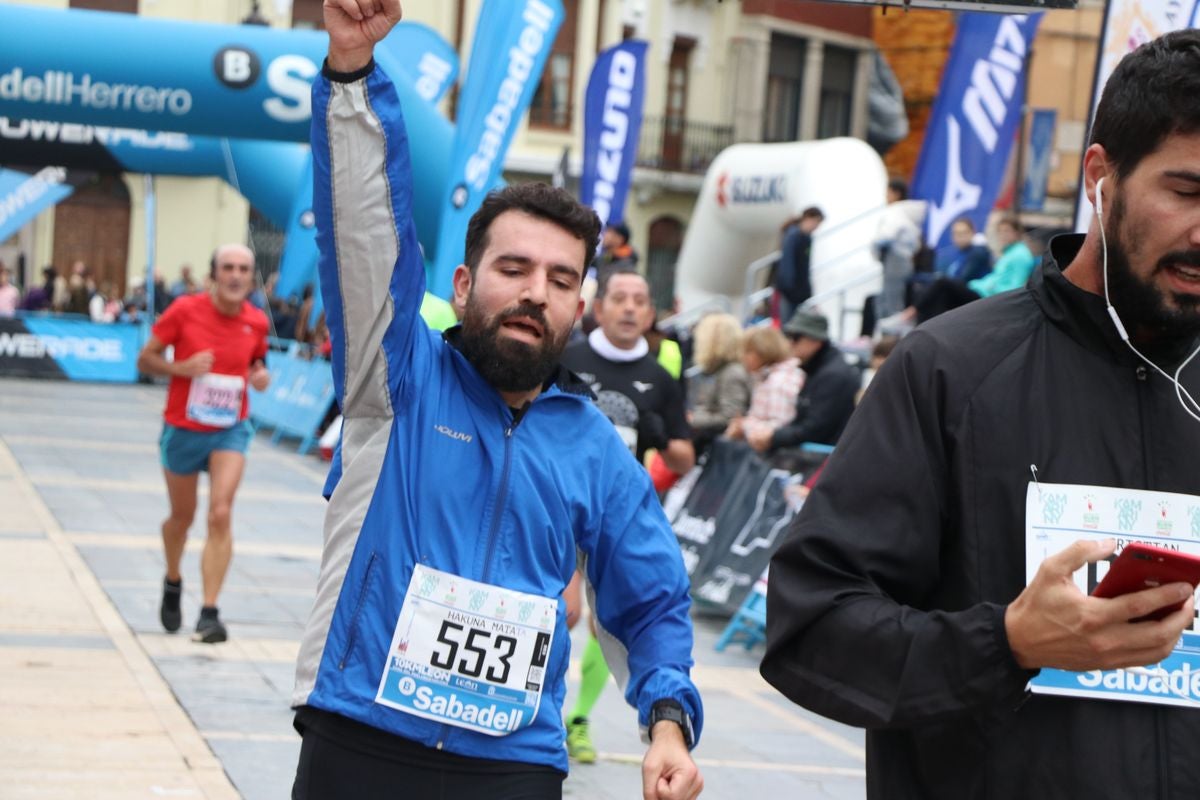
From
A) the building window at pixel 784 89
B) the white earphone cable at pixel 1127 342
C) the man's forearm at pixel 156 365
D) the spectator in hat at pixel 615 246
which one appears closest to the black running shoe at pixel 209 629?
the man's forearm at pixel 156 365

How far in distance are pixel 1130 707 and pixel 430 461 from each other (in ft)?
5.10

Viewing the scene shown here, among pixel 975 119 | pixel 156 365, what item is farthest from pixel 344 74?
pixel 975 119

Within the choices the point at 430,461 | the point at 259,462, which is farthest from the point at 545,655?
the point at 259,462

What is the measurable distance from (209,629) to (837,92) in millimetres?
38458

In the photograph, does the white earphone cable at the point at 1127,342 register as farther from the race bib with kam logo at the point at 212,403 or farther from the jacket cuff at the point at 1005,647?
the race bib with kam logo at the point at 212,403

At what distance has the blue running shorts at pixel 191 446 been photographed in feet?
30.8

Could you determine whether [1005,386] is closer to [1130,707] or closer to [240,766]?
[1130,707]

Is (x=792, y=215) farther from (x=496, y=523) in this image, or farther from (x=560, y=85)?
(x=496, y=523)

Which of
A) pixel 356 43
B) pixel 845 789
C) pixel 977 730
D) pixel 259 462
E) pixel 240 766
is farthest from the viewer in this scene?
pixel 259 462

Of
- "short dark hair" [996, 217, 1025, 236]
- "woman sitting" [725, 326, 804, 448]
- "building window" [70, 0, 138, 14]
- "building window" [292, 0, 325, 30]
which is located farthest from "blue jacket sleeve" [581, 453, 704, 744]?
"building window" [292, 0, 325, 30]

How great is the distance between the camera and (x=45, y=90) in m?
13.3

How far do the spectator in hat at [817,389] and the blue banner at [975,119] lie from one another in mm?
6728

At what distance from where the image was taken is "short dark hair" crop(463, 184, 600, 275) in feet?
12.5

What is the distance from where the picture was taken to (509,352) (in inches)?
143
